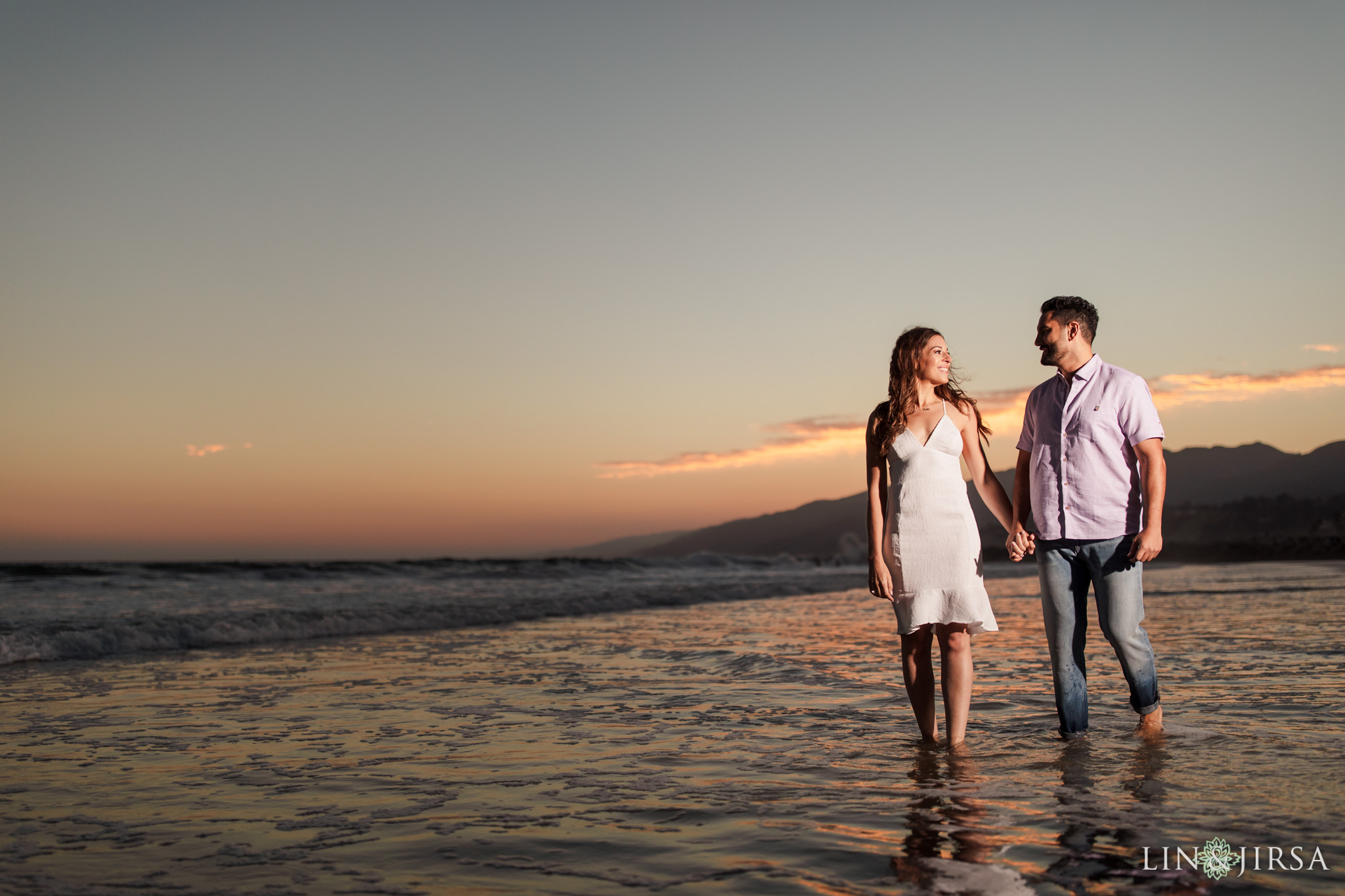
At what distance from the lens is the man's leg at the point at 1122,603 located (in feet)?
14.4

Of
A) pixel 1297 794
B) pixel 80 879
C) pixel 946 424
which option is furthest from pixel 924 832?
pixel 80 879

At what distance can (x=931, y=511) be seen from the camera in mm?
4449

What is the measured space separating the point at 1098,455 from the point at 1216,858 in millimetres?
1977

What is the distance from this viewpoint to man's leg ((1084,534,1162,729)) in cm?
438

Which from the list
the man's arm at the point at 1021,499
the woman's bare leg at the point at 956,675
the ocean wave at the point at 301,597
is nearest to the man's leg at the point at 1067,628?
the man's arm at the point at 1021,499

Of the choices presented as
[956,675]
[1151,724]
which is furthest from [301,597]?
[1151,724]

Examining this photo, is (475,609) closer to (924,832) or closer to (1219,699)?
(1219,699)

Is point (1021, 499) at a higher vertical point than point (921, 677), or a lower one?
higher

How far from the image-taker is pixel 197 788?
4.11 m

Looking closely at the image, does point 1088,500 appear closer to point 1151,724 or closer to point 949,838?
point 1151,724

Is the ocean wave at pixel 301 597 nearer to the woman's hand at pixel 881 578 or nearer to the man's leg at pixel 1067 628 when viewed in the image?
the woman's hand at pixel 881 578

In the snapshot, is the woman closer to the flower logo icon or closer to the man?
the man

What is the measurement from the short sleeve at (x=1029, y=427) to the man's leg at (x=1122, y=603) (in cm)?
58

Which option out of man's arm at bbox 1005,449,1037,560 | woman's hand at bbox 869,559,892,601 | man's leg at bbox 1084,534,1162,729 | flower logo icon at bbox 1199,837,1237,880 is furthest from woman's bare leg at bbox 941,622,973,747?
flower logo icon at bbox 1199,837,1237,880
